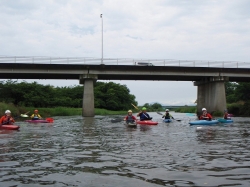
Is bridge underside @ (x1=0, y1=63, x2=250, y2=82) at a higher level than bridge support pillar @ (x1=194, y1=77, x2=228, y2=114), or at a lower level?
higher

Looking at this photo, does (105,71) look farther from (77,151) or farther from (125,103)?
(125,103)

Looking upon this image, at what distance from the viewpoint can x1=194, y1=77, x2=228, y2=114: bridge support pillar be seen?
46.8 m

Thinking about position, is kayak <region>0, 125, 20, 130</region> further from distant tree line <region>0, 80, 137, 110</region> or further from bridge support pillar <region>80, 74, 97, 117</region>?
distant tree line <region>0, 80, 137, 110</region>

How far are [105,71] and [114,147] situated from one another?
34.2 metres

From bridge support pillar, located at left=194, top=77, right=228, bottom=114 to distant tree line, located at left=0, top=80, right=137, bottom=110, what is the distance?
100 feet

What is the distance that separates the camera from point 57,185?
5.67 metres

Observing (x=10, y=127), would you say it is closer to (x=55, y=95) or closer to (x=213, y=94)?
(x=213, y=94)

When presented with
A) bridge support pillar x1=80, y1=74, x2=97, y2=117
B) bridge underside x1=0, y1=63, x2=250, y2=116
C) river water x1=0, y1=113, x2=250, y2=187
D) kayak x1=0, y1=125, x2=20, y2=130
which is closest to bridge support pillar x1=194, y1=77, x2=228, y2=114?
bridge underside x1=0, y1=63, x2=250, y2=116

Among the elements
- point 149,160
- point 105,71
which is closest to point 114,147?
point 149,160

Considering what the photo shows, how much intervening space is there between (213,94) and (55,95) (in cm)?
3838

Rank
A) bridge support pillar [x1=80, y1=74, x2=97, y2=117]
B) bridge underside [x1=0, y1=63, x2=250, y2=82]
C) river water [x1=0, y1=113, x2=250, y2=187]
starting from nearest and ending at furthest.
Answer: river water [x1=0, y1=113, x2=250, y2=187], bridge underside [x1=0, y1=63, x2=250, y2=82], bridge support pillar [x1=80, y1=74, x2=97, y2=117]

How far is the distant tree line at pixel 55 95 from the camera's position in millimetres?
55938

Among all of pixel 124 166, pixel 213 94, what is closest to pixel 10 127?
pixel 124 166

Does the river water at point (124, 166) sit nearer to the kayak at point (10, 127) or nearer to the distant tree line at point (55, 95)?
the kayak at point (10, 127)
